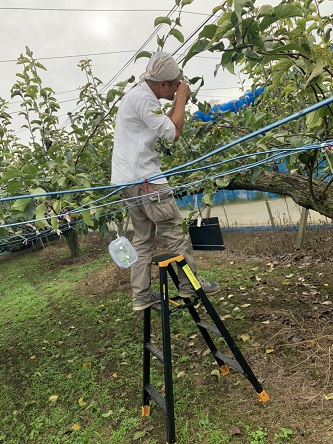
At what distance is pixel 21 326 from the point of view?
15.7ft

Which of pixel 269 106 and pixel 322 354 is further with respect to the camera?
pixel 269 106

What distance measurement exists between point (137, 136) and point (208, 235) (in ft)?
8.36

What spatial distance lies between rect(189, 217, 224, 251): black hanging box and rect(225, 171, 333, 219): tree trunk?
1452mm

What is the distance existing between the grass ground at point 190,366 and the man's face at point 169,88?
6.18 ft

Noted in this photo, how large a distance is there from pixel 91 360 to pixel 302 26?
118 inches

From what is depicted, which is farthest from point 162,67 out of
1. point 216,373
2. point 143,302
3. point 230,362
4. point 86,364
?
point 86,364

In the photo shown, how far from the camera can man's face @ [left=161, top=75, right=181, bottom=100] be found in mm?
2139

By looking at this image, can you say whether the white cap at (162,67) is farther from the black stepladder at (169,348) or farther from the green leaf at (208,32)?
the black stepladder at (169,348)

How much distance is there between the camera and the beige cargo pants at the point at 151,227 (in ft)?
7.56

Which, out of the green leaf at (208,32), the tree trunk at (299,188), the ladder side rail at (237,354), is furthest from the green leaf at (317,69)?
the ladder side rail at (237,354)

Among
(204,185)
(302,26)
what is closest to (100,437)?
(204,185)

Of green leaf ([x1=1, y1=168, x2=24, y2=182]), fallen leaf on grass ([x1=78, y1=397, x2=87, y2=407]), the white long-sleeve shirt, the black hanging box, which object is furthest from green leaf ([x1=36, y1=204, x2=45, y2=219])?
the black hanging box

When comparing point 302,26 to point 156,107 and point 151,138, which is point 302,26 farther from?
point 151,138

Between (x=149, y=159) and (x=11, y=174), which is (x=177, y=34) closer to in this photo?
(x=149, y=159)
